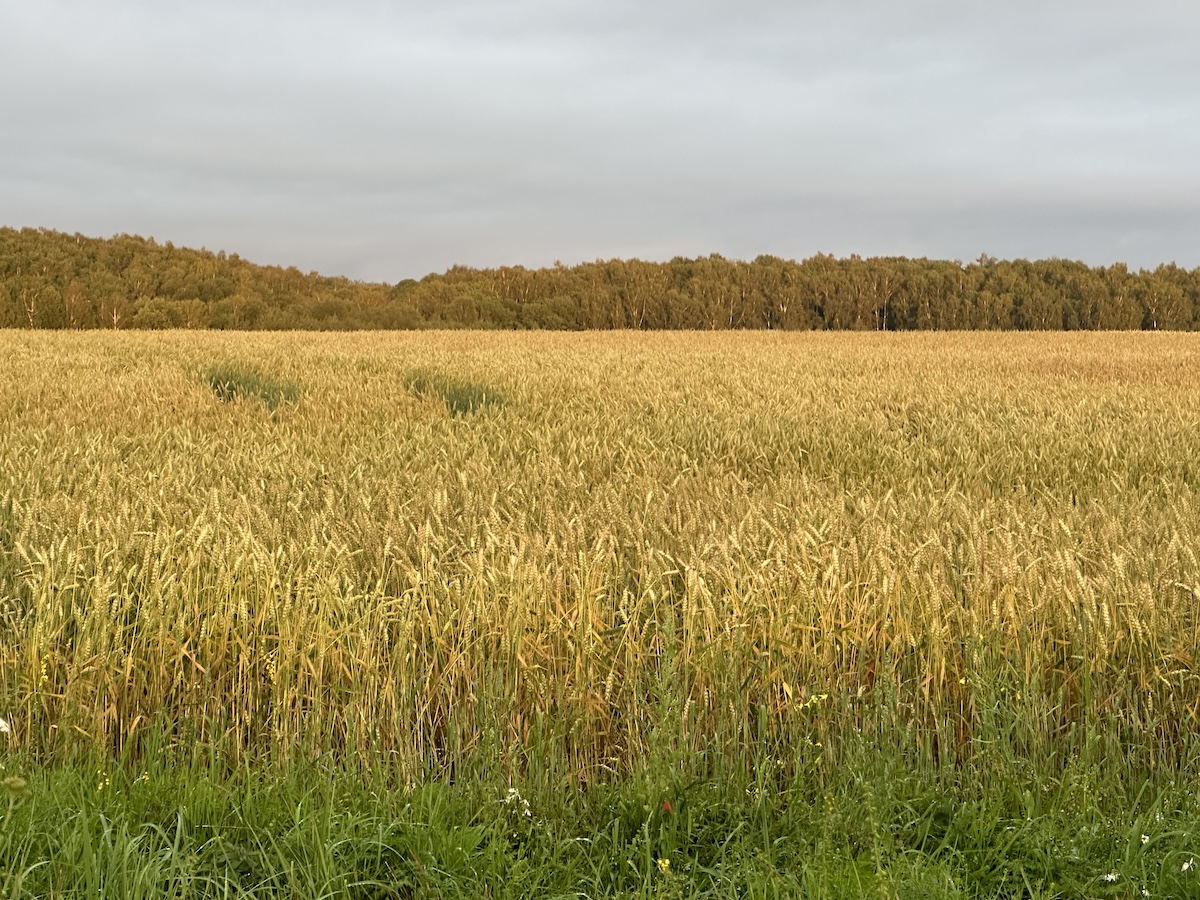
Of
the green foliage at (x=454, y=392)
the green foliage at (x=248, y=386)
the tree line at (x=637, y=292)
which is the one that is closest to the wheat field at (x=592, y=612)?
the green foliage at (x=454, y=392)

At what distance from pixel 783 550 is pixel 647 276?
2755 inches

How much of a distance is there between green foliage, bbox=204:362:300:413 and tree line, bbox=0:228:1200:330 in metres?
37.9

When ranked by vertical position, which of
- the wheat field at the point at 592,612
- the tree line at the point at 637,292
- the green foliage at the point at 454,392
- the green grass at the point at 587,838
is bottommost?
the green grass at the point at 587,838

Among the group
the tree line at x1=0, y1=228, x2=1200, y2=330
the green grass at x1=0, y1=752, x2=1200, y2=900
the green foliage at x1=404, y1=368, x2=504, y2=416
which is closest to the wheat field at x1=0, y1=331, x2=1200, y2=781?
the green grass at x1=0, y1=752, x2=1200, y2=900

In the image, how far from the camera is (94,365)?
46.3ft

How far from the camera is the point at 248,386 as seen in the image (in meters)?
11.6

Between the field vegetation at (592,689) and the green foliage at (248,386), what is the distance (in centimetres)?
472

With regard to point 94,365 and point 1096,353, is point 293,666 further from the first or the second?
point 1096,353

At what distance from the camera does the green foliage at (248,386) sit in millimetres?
10436

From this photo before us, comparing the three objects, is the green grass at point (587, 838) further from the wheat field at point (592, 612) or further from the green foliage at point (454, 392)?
the green foliage at point (454, 392)

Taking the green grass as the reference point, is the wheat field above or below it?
above

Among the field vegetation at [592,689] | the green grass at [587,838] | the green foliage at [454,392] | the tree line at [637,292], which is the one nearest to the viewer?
the green grass at [587,838]

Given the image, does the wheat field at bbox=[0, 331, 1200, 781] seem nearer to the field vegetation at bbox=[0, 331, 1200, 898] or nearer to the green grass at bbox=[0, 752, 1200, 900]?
the field vegetation at bbox=[0, 331, 1200, 898]

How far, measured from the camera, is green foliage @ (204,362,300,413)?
411 inches
